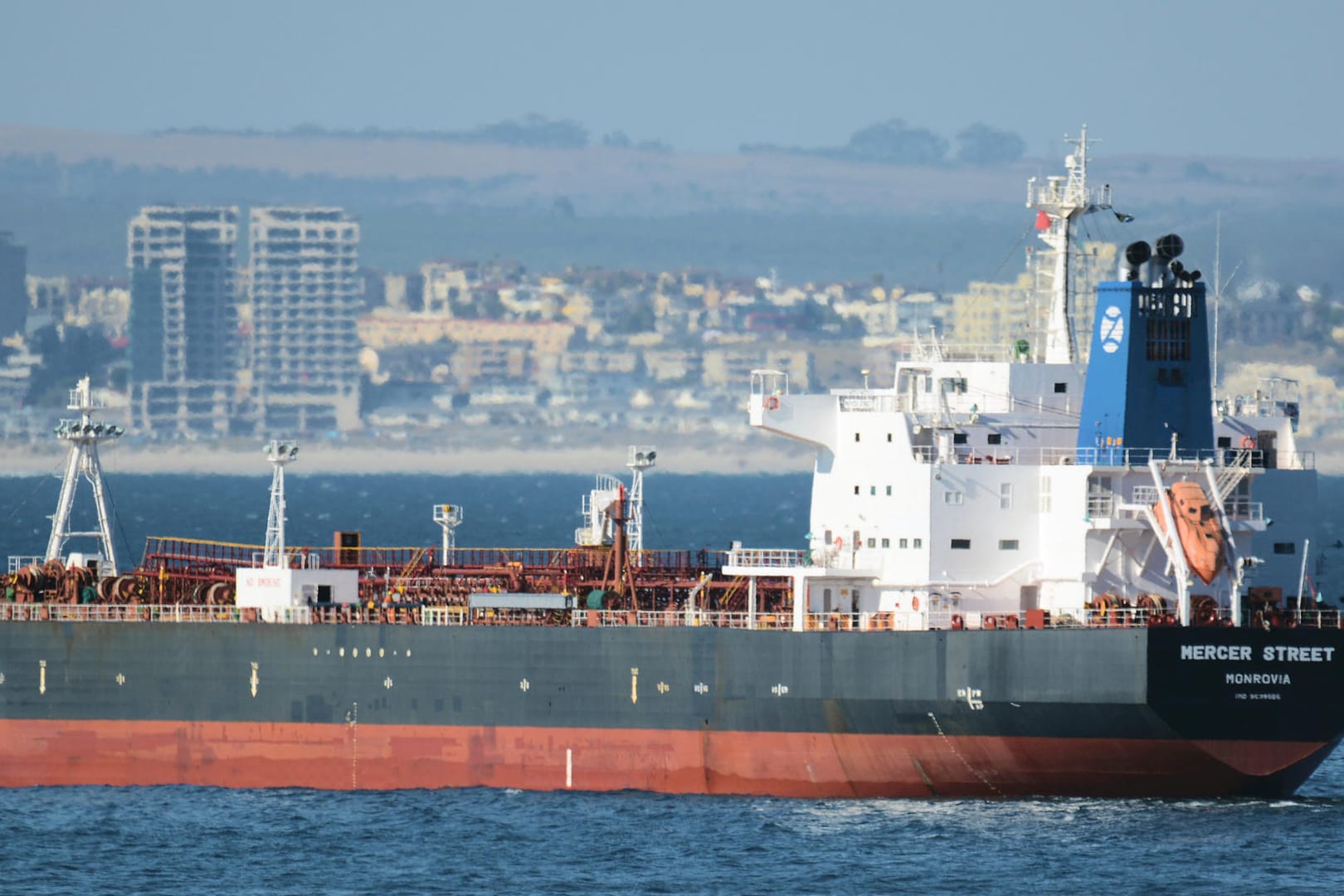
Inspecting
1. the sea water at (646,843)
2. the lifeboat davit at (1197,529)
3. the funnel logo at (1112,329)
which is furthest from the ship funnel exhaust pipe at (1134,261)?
the sea water at (646,843)

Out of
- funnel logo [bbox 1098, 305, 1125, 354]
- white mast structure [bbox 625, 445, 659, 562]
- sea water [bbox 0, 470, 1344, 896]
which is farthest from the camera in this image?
white mast structure [bbox 625, 445, 659, 562]

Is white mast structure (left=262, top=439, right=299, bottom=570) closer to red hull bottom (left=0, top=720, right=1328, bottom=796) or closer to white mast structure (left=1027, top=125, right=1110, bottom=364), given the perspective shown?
red hull bottom (left=0, top=720, right=1328, bottom=796)

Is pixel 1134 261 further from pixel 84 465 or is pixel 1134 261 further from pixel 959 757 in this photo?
pixel 84 465

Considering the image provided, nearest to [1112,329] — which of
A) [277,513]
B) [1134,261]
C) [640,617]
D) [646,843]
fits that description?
[1134,261]

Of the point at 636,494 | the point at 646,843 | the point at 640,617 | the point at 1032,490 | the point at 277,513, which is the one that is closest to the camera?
the point at 646,843

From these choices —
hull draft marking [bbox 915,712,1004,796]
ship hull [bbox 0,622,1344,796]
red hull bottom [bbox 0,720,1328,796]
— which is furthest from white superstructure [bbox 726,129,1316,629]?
red hull bottom [bbox 0,720,1328,796]

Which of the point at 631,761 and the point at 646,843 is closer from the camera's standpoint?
the point at 646,843

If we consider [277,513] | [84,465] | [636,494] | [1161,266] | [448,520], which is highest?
[1161,266]
